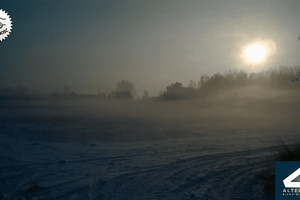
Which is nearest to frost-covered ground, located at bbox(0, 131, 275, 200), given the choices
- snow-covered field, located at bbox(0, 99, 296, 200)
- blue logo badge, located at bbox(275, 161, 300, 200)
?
snow-covered field, located at bbox(0, 99, 296, 200)

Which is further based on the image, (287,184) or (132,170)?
(132,170)

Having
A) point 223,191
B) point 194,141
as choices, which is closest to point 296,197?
point 223,191

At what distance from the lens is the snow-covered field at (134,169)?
9016 millimetres

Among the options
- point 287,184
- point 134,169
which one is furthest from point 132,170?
point 287,184

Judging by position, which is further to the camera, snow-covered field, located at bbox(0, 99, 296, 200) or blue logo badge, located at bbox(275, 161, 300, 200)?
snow-covered field, located at bbox(0, 99, 296, 200)

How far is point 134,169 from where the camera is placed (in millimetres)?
11930

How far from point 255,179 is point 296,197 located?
234cm

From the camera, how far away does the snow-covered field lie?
29.6ft

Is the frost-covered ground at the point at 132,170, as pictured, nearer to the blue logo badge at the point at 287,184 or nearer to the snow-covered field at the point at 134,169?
the snow-covered field at the point at 134,169

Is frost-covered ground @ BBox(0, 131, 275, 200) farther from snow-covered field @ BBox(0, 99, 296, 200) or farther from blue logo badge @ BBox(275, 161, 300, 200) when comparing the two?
blue logo badge @ BBox(275, 161, 300, 200)

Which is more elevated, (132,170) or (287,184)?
(287,184)

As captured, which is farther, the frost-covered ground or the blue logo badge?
the frost-covered ground

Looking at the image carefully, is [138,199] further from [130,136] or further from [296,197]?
[130,136]

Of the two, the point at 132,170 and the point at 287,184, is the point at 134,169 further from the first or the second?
the point at 287,184
